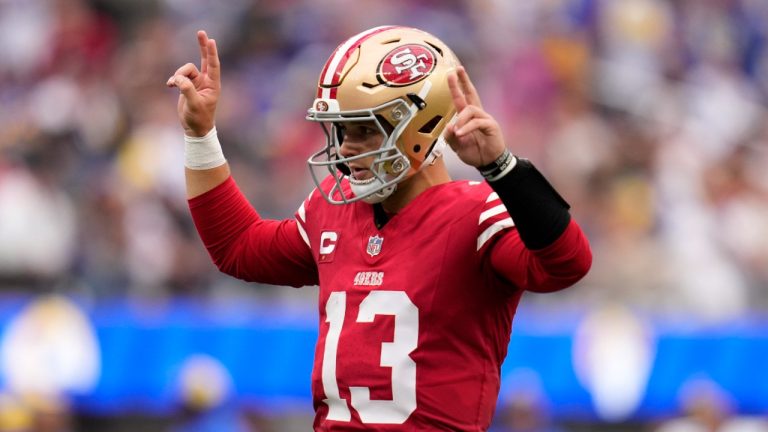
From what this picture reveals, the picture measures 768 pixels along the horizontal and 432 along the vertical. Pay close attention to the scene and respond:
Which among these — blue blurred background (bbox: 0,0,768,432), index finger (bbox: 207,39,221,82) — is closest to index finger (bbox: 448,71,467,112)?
index finger (bbox: 207,39,221,82)

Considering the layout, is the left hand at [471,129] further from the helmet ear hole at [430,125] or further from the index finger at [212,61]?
the index finger at [212,61]

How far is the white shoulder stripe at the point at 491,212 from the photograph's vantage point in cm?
414

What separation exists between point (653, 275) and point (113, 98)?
420 centimetres

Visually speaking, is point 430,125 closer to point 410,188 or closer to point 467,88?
point 410,188

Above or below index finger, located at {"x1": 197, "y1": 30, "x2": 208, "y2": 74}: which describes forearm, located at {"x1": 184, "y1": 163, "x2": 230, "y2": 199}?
below

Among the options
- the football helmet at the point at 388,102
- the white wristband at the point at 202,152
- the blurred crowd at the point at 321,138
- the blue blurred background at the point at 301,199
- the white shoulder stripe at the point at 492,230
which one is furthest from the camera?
the blurred crowd at the point at 321,138

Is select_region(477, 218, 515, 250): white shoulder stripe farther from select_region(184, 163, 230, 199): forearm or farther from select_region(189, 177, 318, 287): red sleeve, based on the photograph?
select_region(184, 163, 230, 199): forearm

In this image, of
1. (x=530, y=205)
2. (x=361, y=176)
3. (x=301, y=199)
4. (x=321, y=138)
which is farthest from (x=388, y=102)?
(x=321, y=138)

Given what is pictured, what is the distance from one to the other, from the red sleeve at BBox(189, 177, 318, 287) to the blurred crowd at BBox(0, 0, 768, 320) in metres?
4.82

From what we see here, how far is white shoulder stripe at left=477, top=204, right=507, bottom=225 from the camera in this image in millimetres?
4145

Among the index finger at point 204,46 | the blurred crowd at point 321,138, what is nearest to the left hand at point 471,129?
the index finger at point 204,46

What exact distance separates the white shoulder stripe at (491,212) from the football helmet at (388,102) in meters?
0.25

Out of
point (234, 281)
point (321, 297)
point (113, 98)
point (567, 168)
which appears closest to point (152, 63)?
point (113, 98)

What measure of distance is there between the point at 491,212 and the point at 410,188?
32 centimetres
